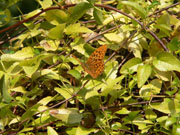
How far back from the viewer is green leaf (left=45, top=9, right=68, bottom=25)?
105 cm

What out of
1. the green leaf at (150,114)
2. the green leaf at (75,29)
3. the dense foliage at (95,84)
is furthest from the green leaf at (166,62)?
the green leaf at (75,29)

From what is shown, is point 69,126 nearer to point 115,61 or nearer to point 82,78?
point 82,78

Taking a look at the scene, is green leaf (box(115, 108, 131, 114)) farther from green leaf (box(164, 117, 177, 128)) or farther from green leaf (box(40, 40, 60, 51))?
green leaf (box(40, 40, 60, 51))

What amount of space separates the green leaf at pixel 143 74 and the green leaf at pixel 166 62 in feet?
0.09

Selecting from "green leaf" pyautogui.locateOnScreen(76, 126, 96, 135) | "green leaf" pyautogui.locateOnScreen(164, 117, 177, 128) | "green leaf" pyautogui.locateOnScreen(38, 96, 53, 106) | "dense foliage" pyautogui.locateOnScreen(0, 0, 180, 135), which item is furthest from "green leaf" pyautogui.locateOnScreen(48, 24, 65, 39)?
"green leaf" pyautogui.locateOnScreen(164, 117, 177, 128)

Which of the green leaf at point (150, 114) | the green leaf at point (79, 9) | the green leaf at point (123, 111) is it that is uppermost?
the green leaf at point (79, 9)

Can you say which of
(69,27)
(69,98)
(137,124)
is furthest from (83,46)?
(137,124)

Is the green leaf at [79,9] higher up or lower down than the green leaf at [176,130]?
higher up

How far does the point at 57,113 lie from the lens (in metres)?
0.83

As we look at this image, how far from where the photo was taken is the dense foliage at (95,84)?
88cm

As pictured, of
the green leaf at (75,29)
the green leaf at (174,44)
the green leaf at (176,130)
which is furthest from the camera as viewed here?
the green leaf at (75,29)

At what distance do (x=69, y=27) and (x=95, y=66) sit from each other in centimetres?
24

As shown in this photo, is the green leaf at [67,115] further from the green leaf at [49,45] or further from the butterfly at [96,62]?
the green leaf at [49,45]

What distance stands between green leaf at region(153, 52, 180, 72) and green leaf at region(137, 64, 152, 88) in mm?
28
